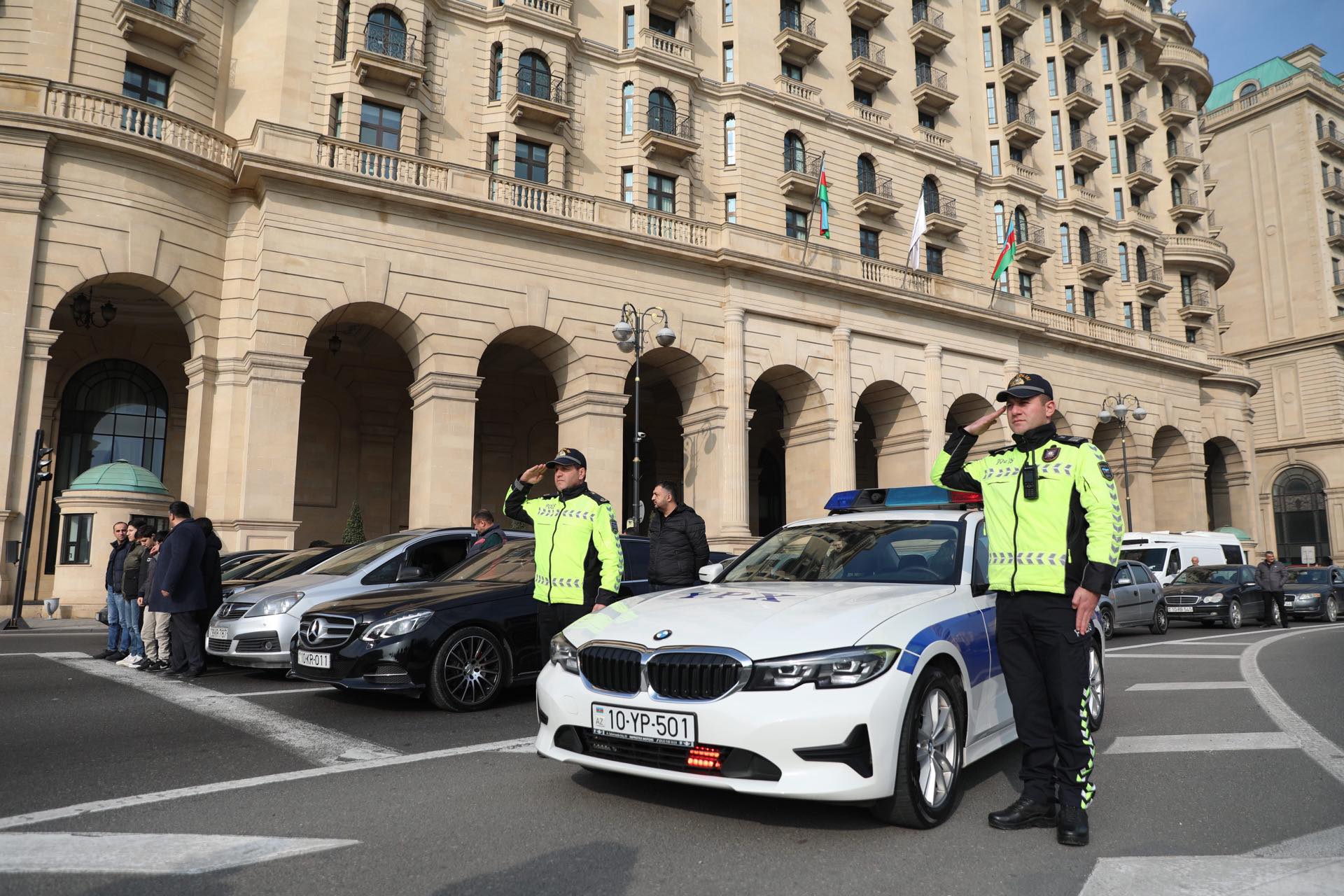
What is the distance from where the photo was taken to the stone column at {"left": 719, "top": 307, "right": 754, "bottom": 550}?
24.0m

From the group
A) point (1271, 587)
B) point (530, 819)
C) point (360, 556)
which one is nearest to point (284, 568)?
point (360, 556)

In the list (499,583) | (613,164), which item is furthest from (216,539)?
(613,164)

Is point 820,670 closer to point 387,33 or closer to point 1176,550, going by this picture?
point 387,33

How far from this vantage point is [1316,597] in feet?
75.9

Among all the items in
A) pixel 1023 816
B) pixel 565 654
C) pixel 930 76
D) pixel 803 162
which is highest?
pixel 930 76

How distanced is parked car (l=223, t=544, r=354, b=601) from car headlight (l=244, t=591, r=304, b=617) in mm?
1572

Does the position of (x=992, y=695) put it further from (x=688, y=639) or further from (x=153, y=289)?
(x=153, y=289)

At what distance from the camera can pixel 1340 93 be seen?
57781 millimetres

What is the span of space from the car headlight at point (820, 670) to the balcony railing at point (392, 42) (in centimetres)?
2255

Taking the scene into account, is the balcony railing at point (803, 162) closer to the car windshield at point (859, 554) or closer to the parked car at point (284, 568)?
the parked car at point (284, 568)

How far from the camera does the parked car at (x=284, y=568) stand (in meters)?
11.3

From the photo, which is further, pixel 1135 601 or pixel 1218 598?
pixel 1218 598

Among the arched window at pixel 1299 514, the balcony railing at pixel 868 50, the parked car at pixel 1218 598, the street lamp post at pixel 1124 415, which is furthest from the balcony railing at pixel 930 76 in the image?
the arched window at pixel 1299 514

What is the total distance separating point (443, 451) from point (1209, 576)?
717 inches
